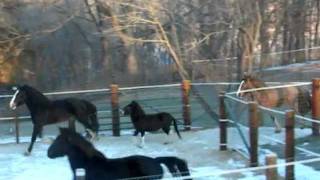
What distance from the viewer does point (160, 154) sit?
35.7 feet

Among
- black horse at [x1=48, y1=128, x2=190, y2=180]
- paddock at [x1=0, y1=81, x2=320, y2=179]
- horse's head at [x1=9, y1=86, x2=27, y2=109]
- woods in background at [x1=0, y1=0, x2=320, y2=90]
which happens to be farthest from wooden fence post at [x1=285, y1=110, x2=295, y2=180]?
woods in background at [x1=0, y1=0, x2=320, y2=90]

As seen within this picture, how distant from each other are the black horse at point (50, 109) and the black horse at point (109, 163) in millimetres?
4631

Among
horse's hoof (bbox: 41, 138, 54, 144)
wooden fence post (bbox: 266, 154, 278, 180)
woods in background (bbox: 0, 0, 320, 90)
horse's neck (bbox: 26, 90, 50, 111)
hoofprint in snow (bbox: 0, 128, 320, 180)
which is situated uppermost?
woods in background (bbox: 0, 0, 320, 90)

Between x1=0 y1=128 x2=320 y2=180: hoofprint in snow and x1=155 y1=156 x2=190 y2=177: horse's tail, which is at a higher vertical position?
x1=155 y1=156 x2=190 y2=177: horse's tail

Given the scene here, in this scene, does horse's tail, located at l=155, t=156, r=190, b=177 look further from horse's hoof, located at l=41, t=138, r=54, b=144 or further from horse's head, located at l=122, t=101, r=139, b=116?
horse's head, located at l=122, t=101, r=139, b=116

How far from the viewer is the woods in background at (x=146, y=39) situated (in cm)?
1709

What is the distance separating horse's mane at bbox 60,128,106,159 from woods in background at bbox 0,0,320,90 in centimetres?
921

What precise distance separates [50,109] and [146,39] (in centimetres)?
603

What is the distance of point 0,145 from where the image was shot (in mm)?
12570

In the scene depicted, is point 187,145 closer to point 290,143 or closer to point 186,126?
point 186,126

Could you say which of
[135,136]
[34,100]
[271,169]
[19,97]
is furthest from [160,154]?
[271,169]

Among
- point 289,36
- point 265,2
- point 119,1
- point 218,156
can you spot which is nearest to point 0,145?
point 218,156

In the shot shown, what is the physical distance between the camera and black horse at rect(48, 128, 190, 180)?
6.49 metres

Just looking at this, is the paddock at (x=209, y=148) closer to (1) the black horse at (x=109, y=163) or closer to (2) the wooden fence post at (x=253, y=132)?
(2) the wooden fence post at (x=253, y=132)
